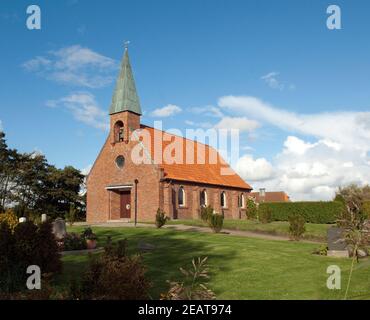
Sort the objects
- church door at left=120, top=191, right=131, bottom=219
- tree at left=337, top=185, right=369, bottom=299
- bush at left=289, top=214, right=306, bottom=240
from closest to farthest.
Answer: tree at left=337, top=185, right=369, bottom=299, bush at left=289, top=214, right=306, bottom=240, church door at left=120, top=191, right=131, bottom=219

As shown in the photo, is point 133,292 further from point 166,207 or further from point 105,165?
point 105,165

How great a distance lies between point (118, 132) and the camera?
40.8 meters

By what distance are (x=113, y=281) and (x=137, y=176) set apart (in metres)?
30.1

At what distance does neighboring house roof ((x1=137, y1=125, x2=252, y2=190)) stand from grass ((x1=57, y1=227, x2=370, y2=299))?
19.6 m

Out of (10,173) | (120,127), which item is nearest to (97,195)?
(120,127)

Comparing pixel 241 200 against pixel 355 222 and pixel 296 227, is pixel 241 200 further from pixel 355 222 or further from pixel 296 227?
pixel 355 222

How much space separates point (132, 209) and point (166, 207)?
160 inches

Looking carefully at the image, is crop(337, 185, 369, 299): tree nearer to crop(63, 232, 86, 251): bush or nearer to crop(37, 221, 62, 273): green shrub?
crop(37, 221, 62, 273): green shrub

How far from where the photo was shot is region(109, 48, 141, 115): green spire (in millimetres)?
39750

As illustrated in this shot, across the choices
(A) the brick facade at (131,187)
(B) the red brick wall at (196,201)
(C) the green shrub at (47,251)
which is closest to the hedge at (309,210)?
(B) the red brick wall at (196,201)

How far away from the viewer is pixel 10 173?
153 feet

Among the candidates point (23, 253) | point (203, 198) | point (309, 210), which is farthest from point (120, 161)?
point (23, 253)

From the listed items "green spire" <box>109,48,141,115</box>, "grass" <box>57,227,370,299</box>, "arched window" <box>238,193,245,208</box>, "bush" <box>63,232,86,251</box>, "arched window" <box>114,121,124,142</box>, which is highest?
"green spire" <box>109,48,141,115</box>

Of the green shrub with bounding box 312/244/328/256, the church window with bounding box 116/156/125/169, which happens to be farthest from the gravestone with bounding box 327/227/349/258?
the church window with bounding box 116/156/125/169
